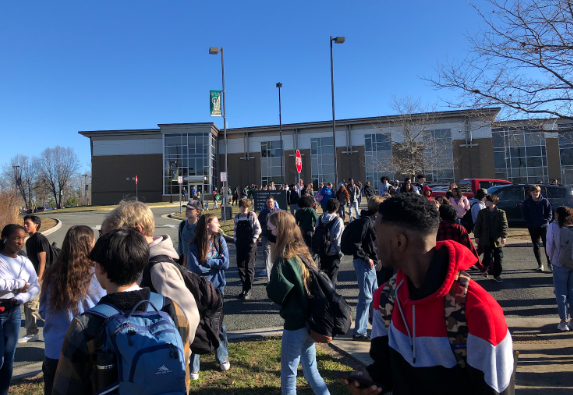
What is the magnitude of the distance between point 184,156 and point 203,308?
1736 inches

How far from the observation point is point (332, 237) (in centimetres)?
605

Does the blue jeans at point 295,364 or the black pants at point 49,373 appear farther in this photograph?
the blue jeans at point 295,364

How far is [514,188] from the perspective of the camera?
15508 mm

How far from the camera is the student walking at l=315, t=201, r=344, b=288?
6.04 metres

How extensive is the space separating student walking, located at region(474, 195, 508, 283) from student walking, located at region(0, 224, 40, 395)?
8241 millimetres

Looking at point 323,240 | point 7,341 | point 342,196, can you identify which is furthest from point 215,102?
point 7,341

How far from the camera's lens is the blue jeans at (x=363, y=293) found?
5.26 meters

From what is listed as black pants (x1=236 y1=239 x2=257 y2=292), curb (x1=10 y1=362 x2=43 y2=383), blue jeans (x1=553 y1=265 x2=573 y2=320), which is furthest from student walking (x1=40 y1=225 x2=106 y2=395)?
blue jeans (x1=553 y1=265 x2=573 y2=320)

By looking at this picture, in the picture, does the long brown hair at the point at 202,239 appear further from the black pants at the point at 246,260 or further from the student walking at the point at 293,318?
the black pants at the point at 246,260

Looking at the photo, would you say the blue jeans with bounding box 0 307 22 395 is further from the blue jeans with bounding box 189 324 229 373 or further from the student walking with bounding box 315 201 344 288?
the student walking with bounding box 315 201 344 288

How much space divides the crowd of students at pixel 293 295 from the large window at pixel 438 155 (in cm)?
2888

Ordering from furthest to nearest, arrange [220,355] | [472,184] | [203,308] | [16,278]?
[472,184] → [220,355] → [16,278] → [203,308]

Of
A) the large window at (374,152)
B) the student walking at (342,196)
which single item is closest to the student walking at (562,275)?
the student walking at (342,196)

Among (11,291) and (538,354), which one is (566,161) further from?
(11,291)
